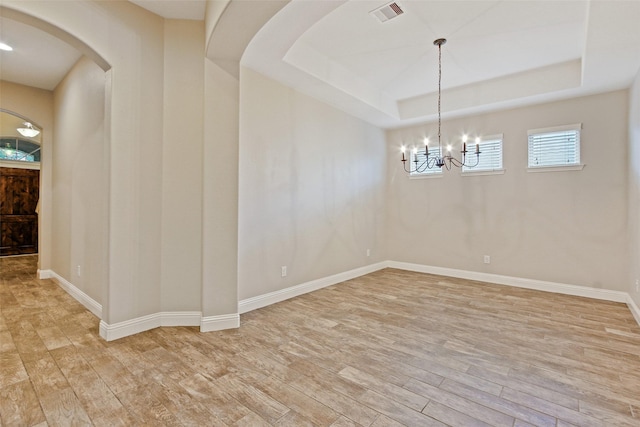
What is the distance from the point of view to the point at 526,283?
4695mm

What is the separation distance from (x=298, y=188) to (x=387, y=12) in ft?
7.43

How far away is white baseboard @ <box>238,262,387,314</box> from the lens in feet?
11.7

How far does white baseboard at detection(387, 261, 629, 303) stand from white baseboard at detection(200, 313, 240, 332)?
12.7 feet

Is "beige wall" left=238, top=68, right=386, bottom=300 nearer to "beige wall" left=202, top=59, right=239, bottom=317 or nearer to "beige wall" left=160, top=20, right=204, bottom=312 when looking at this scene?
"beige wall" left=202, top=59, right=239, bottom=317

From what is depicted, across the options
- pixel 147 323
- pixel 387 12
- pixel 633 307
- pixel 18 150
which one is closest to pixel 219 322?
pixel 147 323

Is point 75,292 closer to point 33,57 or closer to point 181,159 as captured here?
point 181,159

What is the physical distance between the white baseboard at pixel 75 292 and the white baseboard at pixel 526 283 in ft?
→ 15.9

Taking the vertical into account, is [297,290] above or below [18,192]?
below

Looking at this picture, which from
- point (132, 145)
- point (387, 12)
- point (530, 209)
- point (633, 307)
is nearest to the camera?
point (132, 145)

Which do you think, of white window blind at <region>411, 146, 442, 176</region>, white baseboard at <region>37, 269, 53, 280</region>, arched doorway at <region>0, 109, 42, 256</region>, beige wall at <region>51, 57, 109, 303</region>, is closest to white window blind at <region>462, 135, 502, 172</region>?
white window blind at <region>411, 146, 442, 176</region>

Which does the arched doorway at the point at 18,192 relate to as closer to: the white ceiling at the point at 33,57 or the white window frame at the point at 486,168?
the white ceiling at the point at 33,57

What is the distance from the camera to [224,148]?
304 centimetres

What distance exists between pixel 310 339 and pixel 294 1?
2.82 metres

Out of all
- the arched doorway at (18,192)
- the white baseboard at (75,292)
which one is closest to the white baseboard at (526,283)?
the white baseboard at (75,292)
